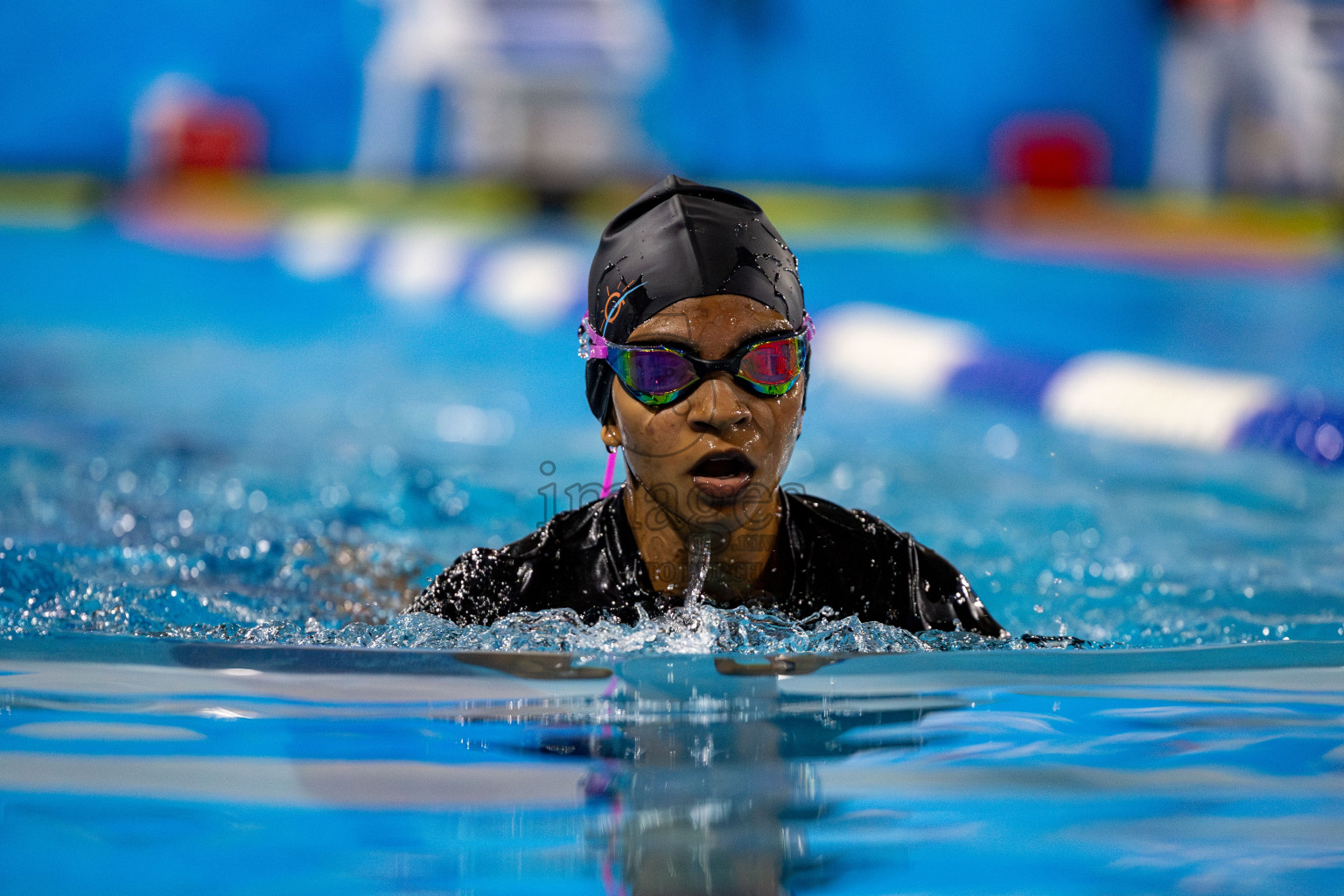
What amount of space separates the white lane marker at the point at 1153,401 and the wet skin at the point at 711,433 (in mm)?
2954

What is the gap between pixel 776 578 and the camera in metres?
2.30

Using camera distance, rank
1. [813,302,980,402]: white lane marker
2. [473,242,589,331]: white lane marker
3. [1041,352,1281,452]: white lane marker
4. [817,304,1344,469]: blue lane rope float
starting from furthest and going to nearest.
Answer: [473,242,589,331]: white lane marker → [813,302,980,402]: white lane marker → [1041,352,1281,452]: white lane marker → [817,304,1344,469]: blue lane rope float

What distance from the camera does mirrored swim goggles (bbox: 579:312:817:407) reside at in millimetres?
2025

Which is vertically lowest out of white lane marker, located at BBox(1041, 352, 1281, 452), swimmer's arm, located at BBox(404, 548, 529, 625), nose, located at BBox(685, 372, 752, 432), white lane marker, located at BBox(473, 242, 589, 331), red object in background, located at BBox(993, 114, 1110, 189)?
swimmer's arm, located at BBox(404, 548, 529, 625)

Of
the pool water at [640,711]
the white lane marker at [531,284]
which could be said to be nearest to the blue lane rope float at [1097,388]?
the pool water at [640,711]

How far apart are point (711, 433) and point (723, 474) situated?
0.08 meters

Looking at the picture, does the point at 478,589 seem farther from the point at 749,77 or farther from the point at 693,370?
the point at 749,77

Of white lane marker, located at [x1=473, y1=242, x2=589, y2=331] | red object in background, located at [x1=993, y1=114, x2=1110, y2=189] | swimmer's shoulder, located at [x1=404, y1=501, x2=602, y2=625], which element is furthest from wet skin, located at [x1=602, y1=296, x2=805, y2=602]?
red object in background, located at [x1=993, y1=114, x2=1110, y2=189]

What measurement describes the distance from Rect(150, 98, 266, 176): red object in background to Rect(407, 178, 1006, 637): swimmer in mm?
8720

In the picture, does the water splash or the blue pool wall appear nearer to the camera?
the water splash

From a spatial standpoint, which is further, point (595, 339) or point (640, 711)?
point (595, 339)

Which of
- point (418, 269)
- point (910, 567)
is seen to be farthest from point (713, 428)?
point (418, 269)

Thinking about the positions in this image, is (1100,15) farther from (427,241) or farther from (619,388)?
(619,388)

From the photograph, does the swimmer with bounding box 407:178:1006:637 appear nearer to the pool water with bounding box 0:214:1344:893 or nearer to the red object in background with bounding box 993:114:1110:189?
the pool water with bounding box 0:214:1344:893
